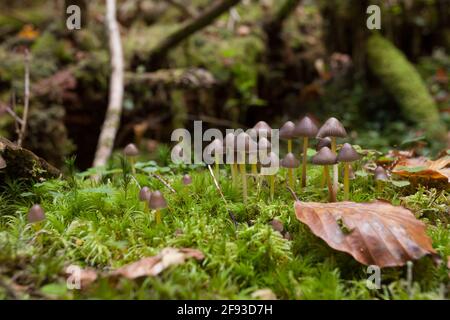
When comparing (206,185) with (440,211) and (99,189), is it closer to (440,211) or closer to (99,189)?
(99,189)

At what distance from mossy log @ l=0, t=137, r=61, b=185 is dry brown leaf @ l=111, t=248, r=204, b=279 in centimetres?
131

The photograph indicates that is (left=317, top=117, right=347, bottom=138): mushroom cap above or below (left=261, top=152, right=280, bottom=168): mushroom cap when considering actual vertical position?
above

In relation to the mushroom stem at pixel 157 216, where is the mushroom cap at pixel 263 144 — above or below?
above

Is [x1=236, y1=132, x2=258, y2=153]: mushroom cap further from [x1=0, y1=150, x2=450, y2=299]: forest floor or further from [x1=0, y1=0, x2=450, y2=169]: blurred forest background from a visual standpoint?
[x1=0, y1=0, x2=450, y2=169]: blurred forest background

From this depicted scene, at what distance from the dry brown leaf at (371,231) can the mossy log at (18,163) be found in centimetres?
194

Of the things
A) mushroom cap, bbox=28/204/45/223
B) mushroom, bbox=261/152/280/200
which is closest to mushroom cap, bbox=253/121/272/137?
mushroom, bbox=261/152/280/200

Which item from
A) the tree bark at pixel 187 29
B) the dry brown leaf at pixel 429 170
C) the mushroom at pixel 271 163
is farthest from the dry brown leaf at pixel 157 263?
the tree bark at pixel 187 29

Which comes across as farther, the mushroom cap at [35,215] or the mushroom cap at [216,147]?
the mushroom cap at [216,147]

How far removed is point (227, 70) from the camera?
8164 millimetres

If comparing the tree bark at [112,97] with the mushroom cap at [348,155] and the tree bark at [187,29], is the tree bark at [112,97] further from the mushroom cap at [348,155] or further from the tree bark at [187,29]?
the mushroom cap at [348,155]

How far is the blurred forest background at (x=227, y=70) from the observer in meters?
6.75

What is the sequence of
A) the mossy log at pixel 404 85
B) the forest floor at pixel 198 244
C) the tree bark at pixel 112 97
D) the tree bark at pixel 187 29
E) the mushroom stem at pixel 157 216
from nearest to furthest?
the forest floor at pixel 198 244 → the mushroom stem at pixel 157 216 → the tree bark at pixel 112 97 → the tree bark at pixel 187 29 → the mossy log at pixel 404 85

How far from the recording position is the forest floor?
2.08 m
